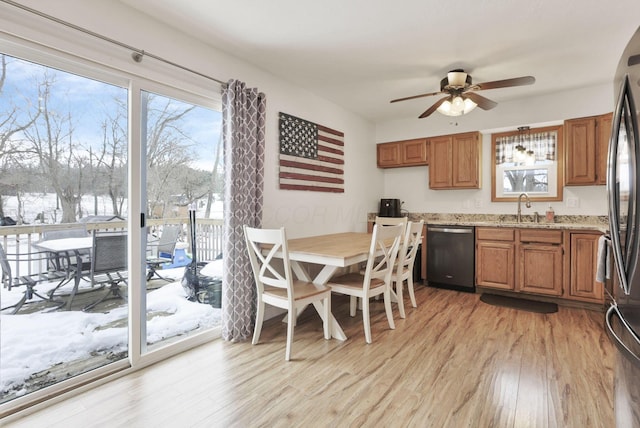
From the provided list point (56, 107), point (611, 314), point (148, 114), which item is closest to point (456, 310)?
point (611, 314)

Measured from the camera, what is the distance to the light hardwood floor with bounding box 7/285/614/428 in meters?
1.68

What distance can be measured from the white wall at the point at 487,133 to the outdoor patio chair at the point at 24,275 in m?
4.06

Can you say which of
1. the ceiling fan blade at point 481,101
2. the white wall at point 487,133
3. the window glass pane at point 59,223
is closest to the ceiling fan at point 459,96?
the ceiling fan blade at point 481,101

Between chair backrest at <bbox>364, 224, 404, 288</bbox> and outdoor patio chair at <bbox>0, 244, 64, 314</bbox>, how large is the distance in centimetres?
215

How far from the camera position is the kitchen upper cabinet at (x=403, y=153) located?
15.2 ft

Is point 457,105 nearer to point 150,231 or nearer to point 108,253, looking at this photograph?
point 150,231

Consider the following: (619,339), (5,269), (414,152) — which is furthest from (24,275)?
(414,152)

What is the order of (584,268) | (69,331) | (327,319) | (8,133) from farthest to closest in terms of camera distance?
(584,268) → (327,319) → (69,331) → (8,133)

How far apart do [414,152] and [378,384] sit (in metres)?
3.53

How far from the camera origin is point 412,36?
2.47 metres

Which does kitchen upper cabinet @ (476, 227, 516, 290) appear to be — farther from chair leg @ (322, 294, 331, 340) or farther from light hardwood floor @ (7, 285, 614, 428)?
chair leg @ (322, 294, 331, 340)

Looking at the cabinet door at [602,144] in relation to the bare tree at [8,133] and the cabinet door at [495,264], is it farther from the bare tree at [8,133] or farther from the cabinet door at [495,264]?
the bare tree at [8,133]

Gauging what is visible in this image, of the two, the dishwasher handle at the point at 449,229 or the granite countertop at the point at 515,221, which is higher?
the granite countertop at the point at 515,221

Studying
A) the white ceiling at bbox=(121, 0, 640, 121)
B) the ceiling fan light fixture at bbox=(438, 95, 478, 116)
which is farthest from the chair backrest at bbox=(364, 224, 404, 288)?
the white ceiling at bbox=(121, 0, 640, 121)
